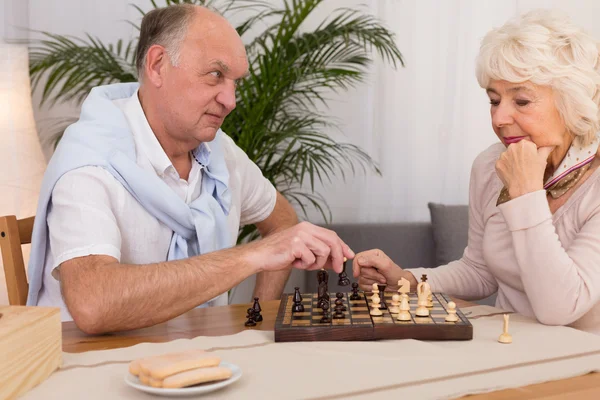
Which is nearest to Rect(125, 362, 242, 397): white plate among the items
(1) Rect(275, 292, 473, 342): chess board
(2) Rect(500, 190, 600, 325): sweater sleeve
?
(1) Rect(275, 292, 473, 342): chess board

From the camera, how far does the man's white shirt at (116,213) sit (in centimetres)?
172

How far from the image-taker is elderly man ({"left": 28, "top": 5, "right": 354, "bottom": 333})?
163cm

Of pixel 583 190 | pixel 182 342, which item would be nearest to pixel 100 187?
pixel 182 342

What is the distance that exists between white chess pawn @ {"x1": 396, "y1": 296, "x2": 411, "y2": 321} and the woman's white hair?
719 mm

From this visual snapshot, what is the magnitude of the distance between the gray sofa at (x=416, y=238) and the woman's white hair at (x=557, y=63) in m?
2.07

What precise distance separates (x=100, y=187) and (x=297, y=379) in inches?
35.2

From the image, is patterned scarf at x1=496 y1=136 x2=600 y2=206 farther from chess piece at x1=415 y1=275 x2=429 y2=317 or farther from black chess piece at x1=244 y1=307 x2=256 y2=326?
black chess piece at x1=244 y1=307 x2=256 y2=326

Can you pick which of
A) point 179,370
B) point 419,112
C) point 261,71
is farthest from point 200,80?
point 419,112

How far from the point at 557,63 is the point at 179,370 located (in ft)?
4.32

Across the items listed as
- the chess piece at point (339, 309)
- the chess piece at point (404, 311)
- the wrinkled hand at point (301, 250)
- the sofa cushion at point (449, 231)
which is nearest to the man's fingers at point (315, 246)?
the wrinkled hand at point (301, 250)

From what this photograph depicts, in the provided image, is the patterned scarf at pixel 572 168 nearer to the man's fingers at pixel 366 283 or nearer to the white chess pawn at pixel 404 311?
the man's fingers at pixel 366 283

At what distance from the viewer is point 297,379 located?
3.92 ft

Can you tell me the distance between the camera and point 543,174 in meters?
1.87

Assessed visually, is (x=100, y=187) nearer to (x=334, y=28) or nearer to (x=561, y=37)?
(x=561, y=37)
